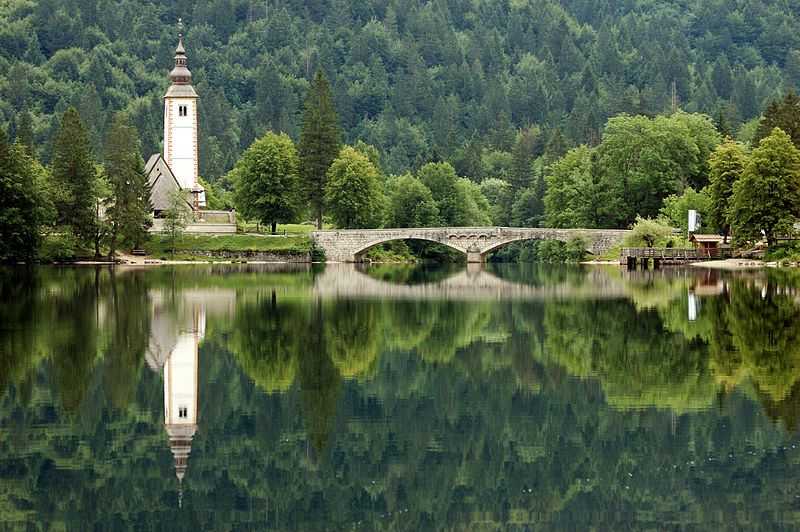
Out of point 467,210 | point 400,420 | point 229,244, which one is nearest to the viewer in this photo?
point 400,420

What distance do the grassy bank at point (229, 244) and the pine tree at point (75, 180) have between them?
778 cm

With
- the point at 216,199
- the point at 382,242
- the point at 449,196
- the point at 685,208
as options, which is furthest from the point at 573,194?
the point at 216,199

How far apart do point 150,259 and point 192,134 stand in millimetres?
21342

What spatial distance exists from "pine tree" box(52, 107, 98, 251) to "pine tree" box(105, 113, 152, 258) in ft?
4.99

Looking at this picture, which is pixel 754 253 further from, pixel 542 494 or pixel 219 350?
pixel 542 494

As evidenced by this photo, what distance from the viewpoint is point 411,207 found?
415 ft

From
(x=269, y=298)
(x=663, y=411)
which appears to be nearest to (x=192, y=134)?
(x=269, y=298)

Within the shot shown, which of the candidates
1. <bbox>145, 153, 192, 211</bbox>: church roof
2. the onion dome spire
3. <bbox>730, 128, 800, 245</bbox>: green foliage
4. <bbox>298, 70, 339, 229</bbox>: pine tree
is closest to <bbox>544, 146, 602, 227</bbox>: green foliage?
<bbox>298, 70, 339, 229</bbox>: pine tree

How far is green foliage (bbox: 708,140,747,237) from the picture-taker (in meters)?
98.8

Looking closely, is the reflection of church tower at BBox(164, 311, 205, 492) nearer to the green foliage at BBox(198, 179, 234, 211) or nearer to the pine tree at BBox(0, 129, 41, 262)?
the pine tree at BBox(0, 129, 41, 262)

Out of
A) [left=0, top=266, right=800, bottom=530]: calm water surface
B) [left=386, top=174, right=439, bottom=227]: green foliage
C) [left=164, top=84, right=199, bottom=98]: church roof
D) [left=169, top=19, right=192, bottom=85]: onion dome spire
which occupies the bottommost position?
[left=0, top=266, right=800, bottom=530]: calm water surface

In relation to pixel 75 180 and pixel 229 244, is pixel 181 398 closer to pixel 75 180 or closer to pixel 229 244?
pixel 75 180

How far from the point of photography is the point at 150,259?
4190 inches

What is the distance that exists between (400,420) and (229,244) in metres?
85.0
